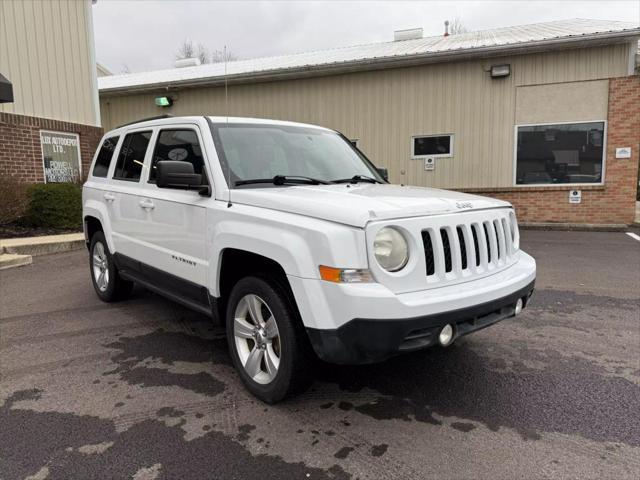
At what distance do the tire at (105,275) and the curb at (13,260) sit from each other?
108 inches

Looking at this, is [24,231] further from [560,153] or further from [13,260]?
[560,153]

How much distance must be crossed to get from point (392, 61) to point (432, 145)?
241 cm

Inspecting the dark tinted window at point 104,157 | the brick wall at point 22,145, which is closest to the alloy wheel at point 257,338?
the dark tinted window at point 104,157

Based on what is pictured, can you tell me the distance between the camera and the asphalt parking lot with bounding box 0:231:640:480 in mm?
2480

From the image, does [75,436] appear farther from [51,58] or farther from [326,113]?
[326,113]

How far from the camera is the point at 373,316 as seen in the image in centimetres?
248

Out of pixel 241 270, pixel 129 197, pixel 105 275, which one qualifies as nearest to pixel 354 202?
pixel 241 270

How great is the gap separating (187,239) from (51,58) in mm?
10128

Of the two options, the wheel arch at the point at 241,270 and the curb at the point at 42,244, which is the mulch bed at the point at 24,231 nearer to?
the curb at the point at 42,244

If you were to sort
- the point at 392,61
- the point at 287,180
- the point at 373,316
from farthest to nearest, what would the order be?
1. the point at 392,61
2. the point at 287,180
3. the point at 373,316

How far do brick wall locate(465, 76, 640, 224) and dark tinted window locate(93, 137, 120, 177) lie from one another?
9.92 meters

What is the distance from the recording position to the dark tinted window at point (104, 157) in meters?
5.13

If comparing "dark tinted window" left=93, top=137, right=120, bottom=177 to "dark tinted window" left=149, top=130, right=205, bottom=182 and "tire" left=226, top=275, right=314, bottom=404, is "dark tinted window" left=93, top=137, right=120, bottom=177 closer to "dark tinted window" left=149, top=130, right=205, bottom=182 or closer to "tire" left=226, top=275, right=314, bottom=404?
"dark tinted window" left=149, top=130, right=205, bottom=182

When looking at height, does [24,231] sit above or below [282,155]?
below
